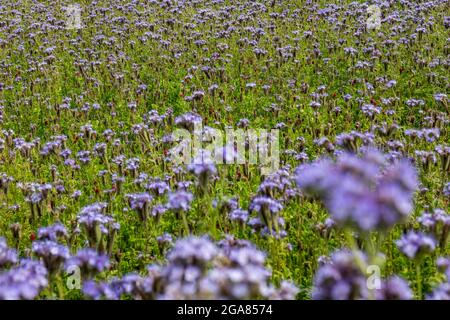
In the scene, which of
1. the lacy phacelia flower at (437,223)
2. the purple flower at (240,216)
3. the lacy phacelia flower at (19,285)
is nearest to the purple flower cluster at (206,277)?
the lacy phacelia flower at (19,285)

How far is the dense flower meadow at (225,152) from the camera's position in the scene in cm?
270

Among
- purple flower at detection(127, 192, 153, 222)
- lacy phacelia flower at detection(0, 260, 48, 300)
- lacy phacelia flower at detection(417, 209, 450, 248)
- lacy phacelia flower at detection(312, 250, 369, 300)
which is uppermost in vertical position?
purple flower at detection(127, 192, 153, 222)

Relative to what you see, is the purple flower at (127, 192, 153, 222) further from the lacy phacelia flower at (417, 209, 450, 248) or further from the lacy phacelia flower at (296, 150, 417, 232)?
the lacy phacelia flower at (296, 150, 417, 232)

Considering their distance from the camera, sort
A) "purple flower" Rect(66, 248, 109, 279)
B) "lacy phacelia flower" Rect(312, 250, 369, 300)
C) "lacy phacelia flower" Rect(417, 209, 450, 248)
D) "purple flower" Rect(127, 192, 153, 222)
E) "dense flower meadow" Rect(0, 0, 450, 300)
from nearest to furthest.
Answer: "lacy phacelia flower" Rect(312, 250, 369, 300), "dense flower meadow" Rect(0, 0, 450, 300), "purple flower" Rect(66, 248, 109, 279), "lacy phacelia flower" Rect(417, 209, 450, 248), "purple flower" Rect(127, 192, 153, 222)

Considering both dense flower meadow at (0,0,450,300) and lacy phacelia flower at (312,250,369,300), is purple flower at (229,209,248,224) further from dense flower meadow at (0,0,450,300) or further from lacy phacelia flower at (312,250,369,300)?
lacy phacelia flower at (312,250,369,300)

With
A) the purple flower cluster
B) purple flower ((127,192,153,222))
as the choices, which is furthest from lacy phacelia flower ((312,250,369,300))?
purple flower ((127,192,153,222))

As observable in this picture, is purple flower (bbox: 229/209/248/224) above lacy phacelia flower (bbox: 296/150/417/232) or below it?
below

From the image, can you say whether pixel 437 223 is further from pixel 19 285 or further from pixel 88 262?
pixel 19 285

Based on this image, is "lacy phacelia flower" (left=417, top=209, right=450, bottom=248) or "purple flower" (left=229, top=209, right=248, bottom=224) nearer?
"lacy phacelia flower" (left=417, top=209, right=450, bottom=248)

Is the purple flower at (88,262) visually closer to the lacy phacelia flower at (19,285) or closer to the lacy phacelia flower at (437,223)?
the lacy phacelia flower at (19,285)

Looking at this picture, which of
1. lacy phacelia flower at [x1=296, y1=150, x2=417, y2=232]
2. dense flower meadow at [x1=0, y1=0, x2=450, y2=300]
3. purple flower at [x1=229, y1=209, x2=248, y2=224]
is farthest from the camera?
purple flower at [x1=229, y1=209, x2=248, y2=224]

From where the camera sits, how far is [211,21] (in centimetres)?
1430

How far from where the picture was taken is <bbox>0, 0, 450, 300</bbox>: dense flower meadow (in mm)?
2699
